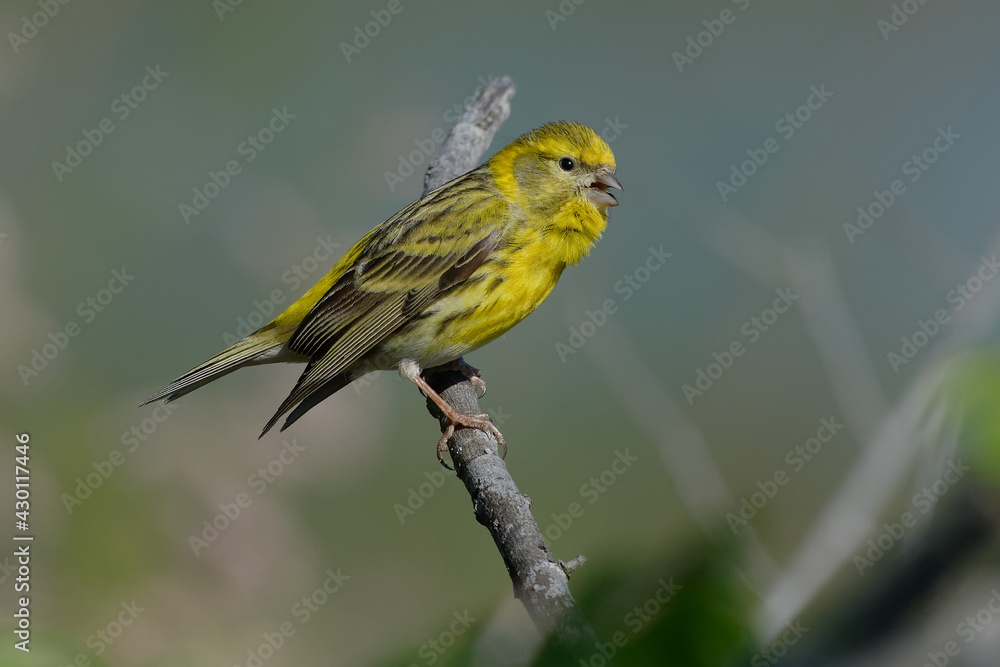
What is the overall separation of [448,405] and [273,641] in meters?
1.38

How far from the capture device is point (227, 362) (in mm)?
4488

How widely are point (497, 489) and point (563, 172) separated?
195cm

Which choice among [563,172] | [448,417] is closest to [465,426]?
[448,417]

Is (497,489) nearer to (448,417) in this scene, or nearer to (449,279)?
(448,417)

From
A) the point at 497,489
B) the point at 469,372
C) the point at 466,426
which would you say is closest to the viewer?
the point at 497,489

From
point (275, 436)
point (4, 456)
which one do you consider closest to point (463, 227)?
point (275, 436)

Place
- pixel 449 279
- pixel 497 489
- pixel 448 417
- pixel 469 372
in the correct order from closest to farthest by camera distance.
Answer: pixel 497 489 < pixel 448 417 < pixel 449 279 < pixel 469 372

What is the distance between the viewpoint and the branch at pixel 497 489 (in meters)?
1.16

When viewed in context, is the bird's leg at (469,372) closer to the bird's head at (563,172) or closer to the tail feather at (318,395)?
the tail feather at (318,395)

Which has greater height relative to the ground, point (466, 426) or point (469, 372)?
point (469, 372)

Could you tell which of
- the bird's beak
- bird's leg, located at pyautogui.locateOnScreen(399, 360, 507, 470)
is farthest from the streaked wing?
the bird's beak

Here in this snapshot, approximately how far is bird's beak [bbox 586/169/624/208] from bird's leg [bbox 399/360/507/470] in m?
1.28

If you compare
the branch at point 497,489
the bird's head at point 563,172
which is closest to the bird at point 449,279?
the bird's head at point 563,172

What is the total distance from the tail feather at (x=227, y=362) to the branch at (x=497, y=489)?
89cm
